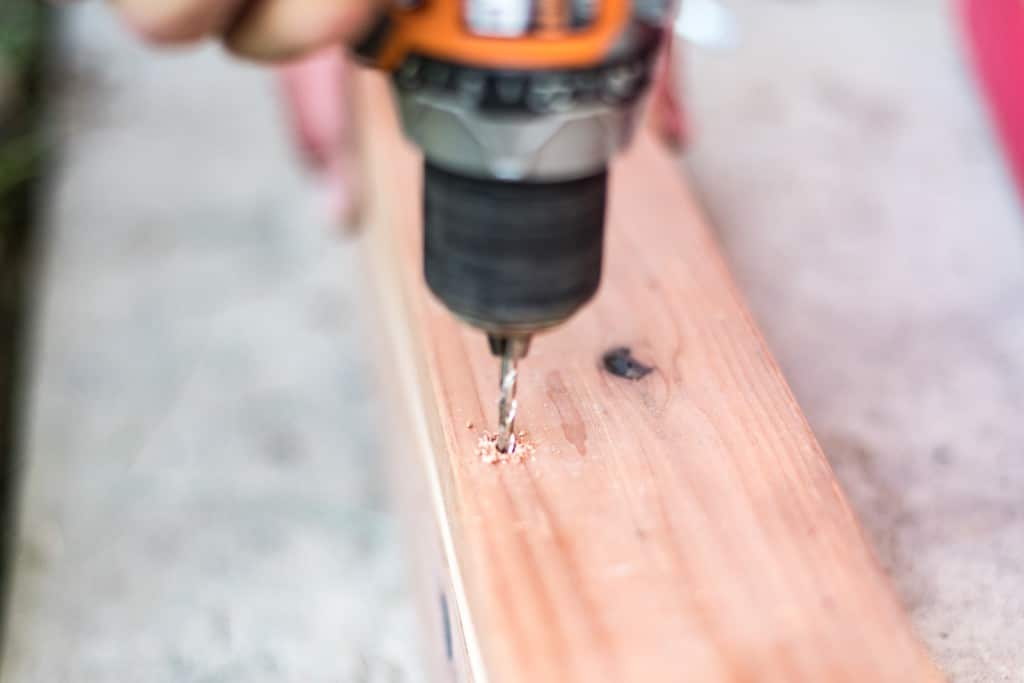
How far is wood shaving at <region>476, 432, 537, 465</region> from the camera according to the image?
0.65 m

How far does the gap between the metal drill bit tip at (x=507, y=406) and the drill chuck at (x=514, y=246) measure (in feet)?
0.17

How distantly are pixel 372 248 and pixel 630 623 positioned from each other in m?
0.66

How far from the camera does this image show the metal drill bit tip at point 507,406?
2.04ft

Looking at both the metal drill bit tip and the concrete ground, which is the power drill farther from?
the concrete ground

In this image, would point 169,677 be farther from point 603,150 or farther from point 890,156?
point 890,156

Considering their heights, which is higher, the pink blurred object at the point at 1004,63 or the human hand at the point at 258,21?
the human hand at the point at 258,21

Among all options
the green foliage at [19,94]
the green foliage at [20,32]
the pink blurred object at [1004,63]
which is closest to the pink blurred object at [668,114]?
the pink blurred object at [1004,63]

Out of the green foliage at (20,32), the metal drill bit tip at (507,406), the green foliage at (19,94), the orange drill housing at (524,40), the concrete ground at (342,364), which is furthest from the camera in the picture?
the green foliage at (20,32)

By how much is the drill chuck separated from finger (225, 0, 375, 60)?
90 millimetres

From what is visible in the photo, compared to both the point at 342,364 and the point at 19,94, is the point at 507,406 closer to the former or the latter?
the point at 342,364

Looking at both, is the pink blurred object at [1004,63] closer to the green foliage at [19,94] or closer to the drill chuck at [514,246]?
the drill chuck at [514,246]

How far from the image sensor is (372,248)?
1.12 m

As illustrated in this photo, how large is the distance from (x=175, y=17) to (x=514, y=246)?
221mm

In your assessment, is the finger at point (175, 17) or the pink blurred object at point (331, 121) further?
the pink blurred object at point (331, 121)
